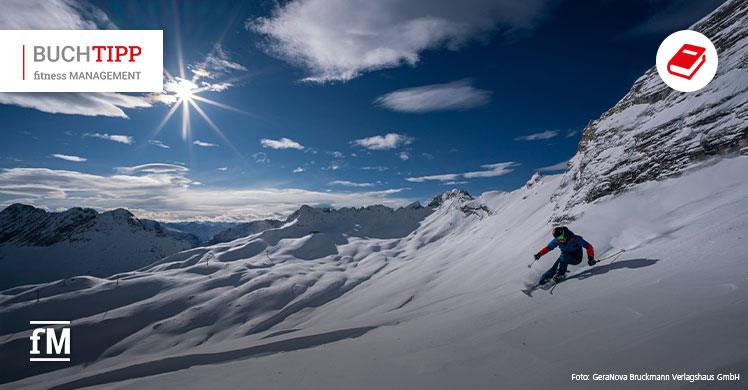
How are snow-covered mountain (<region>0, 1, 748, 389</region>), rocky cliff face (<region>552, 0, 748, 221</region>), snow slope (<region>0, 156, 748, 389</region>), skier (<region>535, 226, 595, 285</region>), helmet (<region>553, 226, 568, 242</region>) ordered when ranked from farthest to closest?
rocky cliff face (<region>552, 0, 748, 221</region>), helmet (<region>553, 226, 568, 242</region>), skier (<region>535, 226, 595, 285</region>), snow-covered mountain (<region>0, 1, 748, 389</region>), snow slope (<region>0, 156, 748, 389</region>)

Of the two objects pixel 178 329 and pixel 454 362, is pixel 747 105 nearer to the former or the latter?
pixel 454 362

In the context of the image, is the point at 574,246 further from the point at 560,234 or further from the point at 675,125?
the point at 675,125

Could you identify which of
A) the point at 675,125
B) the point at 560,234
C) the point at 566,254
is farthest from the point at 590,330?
the point at 675,125

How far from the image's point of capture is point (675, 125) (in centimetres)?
2208

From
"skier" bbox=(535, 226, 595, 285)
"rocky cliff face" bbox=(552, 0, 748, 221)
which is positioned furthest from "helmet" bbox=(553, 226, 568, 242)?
"rocky cliff face" bbox=(552, 0, 748, 221)

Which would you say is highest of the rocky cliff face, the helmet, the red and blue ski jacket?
the rocky cliff face

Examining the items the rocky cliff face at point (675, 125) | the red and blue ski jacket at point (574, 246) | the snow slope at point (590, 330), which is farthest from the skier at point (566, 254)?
the rocky cliff face at point (675, 125)

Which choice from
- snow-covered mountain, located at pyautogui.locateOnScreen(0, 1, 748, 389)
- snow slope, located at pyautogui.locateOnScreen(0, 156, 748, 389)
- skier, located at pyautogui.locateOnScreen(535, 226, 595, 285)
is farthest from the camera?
skier, located at pyautogui.locateOnScreen(535, 226, 595, 285)

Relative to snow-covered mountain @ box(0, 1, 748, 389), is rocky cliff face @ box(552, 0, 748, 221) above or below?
above

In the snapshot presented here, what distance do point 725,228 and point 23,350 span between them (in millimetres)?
90411

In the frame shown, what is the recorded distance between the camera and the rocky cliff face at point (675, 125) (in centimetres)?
1781

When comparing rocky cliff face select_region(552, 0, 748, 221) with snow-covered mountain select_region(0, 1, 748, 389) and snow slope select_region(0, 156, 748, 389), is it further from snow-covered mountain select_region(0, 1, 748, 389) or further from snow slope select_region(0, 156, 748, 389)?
snow slope select_region(0, 156, 748, 389)

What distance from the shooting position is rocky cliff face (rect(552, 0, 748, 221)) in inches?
701

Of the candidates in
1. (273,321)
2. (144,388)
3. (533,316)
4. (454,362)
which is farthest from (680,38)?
(273,321)
